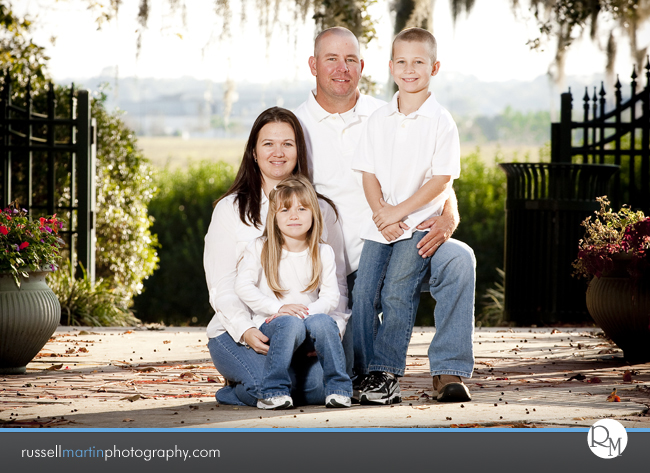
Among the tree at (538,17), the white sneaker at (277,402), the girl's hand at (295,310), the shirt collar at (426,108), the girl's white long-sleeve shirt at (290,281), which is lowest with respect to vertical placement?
the white sneaker at (277,402)

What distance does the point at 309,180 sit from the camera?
11.7 feet

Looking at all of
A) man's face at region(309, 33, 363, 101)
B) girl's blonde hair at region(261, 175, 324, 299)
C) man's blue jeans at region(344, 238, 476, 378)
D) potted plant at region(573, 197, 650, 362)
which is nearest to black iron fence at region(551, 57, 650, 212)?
potted plant at region(573, 197, 650, 362)

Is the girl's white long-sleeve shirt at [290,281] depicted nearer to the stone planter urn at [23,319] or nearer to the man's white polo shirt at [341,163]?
the man's white polo shirt at [341,163]

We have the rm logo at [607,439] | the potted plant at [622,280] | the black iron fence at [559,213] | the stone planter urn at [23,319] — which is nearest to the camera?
the rm logo at [607,439]

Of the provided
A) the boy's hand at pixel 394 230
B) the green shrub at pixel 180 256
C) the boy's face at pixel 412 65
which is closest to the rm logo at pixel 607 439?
the boy's hand at pixel 394 230

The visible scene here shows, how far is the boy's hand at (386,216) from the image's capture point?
10.9ft

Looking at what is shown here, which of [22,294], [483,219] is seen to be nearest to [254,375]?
[22,294]

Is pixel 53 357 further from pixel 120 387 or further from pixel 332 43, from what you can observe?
pixel 332 43

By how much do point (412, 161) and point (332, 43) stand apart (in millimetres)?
717

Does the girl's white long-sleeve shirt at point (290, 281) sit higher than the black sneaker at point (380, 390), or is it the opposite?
the girl's white long-sleeve shirt at point (290, 281)

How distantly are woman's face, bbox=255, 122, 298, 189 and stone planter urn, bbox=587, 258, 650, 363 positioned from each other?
2.16 meters

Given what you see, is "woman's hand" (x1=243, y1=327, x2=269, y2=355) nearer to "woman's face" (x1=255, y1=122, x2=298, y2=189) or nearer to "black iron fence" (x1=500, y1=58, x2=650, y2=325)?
"woman's face" (x1=255, y1=122, x2=298, y2=189)

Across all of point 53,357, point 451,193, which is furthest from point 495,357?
point 53,357

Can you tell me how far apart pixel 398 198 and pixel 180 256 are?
882 cm
